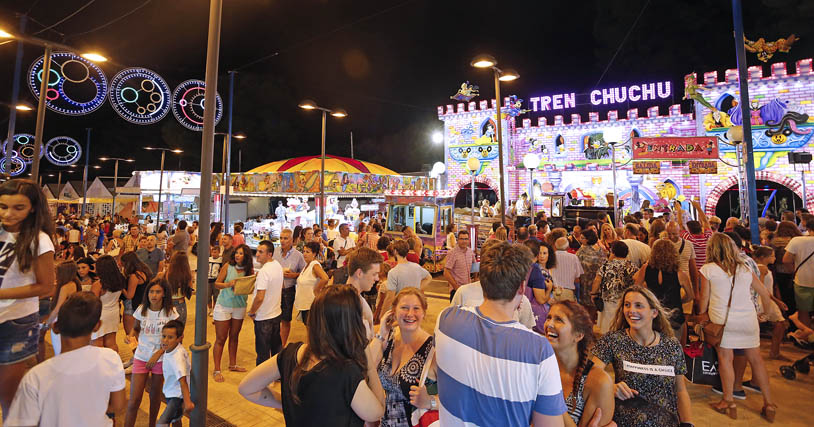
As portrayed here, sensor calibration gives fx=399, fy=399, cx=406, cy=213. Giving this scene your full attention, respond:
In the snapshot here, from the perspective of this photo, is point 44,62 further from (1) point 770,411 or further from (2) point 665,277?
(1) point 770,411

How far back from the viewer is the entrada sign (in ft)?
48.7

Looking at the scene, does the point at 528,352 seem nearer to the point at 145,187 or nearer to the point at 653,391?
the point at 653,391

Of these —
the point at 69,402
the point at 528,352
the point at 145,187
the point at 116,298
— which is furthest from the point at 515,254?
the point at 145,187

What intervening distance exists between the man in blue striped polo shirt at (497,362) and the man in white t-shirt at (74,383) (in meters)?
1.91

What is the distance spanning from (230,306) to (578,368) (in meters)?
4.31

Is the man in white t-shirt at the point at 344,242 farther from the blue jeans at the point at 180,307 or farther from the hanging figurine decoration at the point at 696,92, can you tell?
the hanging figurine decoration at the point at 696,92

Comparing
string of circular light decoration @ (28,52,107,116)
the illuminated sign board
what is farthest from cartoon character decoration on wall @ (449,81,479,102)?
string of circular light decoration @ (28,52,107,116)

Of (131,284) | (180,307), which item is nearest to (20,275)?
(180,307)

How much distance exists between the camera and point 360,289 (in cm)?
353

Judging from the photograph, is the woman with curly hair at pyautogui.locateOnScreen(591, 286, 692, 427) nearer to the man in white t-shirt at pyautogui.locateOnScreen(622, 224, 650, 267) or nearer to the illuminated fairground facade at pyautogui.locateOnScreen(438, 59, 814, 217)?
the man in white t-shirt at pyautogui.locateOnScreen(622, 224, 650, 267)

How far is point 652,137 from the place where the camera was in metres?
15.7

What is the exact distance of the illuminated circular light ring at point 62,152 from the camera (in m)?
17.5

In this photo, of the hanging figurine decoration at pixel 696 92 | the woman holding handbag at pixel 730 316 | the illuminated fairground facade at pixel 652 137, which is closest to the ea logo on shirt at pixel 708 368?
the woman holding handbag at pixel 730 316

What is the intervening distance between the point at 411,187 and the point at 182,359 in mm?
17740
